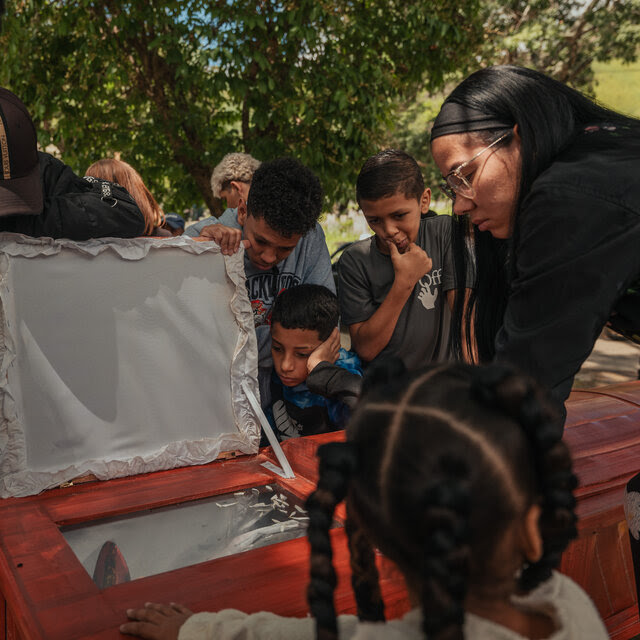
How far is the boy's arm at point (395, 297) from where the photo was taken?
2221 millimetres

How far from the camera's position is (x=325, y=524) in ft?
2.51

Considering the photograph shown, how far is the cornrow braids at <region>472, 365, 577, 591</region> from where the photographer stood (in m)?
0.76

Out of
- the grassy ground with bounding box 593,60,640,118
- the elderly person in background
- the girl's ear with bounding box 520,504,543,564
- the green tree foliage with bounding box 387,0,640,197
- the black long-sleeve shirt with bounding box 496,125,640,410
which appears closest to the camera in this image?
the girl's ear with bounding box 520,504,543,564

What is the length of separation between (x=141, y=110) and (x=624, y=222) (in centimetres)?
470

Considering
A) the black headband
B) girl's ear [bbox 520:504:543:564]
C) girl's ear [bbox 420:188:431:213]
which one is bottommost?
girl's ear [bbox 520:504:543:564]

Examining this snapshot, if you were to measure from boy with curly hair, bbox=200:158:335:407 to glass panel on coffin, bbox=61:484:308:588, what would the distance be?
67 cm

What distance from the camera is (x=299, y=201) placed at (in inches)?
85.7

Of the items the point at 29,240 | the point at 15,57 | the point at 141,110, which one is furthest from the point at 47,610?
the point at 141,110

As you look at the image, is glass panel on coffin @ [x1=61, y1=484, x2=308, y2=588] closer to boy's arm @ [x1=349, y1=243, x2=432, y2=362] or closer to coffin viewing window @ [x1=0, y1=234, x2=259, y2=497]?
coffin viewing window @ [x1=0, y1=234, x2=259, y2=497]

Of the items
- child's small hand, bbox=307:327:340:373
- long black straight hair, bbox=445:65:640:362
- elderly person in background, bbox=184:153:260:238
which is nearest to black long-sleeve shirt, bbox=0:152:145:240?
child's small hand, bbox=307:327:340:373

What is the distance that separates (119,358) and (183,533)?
1.88 ft

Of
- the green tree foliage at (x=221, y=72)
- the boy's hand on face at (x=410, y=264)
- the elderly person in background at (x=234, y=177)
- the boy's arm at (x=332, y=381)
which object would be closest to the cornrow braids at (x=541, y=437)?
the boy's arm at (x=332, y=381)

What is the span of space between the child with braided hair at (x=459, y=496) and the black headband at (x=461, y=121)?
71cm

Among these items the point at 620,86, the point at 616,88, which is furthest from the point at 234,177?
the point at 620,86
